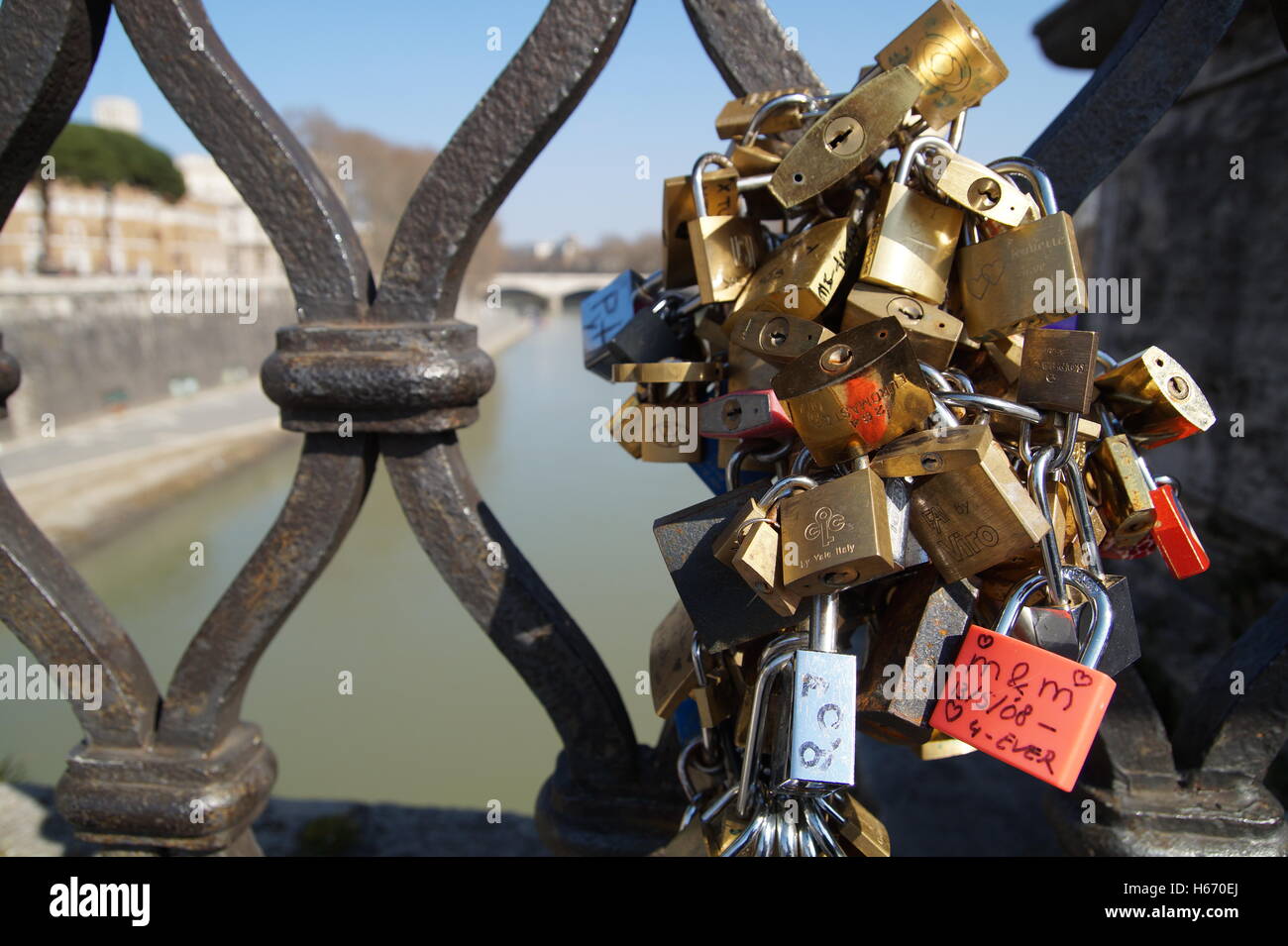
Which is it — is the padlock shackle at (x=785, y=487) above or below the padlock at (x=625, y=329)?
below

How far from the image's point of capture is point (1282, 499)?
197 cm

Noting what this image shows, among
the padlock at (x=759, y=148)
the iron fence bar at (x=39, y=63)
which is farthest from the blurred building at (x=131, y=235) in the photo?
the padlock at (x=759, y=148)

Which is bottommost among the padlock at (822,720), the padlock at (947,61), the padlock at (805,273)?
the padlock at (822,720)

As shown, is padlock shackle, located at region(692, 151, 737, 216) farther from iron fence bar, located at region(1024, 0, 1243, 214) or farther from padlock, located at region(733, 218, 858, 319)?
iron fence bar, located at region(1024, 0, 1243, 214)

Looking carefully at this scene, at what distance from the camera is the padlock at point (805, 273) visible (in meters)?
0.68

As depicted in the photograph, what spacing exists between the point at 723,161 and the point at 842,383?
29 cm

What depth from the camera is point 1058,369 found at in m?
0.63

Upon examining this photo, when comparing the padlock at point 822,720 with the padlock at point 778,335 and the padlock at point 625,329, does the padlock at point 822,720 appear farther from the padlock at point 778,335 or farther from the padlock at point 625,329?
the padlock at point 625,329

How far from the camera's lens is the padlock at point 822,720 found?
585 mm

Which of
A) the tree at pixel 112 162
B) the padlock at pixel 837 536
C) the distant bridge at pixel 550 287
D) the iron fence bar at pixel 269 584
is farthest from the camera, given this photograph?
the distant bridge at pixel 550 287

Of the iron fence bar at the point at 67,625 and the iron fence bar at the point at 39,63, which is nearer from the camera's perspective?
the iron fence bar at the point at 39,63

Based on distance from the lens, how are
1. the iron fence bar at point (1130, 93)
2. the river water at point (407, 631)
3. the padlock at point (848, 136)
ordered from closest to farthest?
the padlock at point (848, 136) < the iron fence bar at point (1130, 93) < the river water at point (407, 631)

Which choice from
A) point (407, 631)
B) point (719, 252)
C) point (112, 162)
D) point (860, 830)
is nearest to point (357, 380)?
point (719, 252)

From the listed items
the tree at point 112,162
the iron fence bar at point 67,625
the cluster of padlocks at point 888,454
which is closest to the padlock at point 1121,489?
the cluster of padlocks at point 888,454
